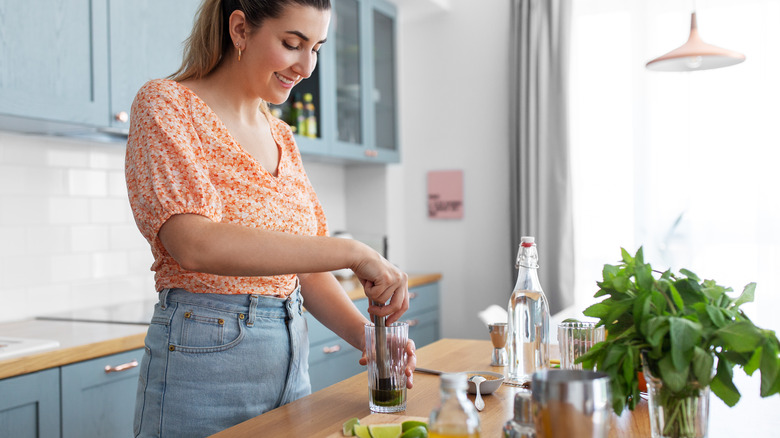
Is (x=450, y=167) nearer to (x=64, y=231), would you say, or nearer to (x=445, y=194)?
(x=445, y=194)

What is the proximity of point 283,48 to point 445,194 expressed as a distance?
A: 2.81 meters

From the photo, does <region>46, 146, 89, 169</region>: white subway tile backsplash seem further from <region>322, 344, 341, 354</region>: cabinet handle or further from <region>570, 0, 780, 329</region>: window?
<region>570, 0, 780, 329</region>: window

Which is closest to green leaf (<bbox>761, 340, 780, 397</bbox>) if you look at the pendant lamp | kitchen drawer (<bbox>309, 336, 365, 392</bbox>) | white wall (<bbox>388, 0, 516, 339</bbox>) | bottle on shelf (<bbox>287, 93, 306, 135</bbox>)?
the pendant lamp

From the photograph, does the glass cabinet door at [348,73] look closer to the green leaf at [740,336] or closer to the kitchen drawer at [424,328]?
the kitchen drawer at [424,328]

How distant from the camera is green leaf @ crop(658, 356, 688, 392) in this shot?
0.80 m

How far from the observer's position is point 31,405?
1650 mm

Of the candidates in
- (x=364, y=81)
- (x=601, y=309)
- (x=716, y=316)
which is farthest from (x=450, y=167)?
(x=716, y=316)

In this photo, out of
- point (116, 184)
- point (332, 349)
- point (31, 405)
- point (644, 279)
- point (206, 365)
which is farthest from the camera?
point (332, 349)

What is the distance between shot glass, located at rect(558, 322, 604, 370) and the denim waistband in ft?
1.69

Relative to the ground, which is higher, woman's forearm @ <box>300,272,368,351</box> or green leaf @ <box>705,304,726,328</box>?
green leaf @ <box>705,304,726,328</box>

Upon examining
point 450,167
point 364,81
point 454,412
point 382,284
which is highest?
point 364,81

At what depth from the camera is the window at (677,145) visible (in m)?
3.11

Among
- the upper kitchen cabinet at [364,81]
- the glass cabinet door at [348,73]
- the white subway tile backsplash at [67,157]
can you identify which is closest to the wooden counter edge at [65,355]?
the white subway tile backsplash at [67,157]

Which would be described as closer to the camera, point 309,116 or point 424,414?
point 424,414
